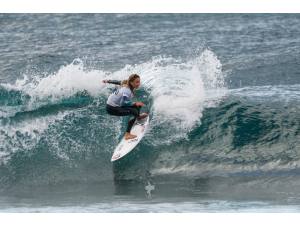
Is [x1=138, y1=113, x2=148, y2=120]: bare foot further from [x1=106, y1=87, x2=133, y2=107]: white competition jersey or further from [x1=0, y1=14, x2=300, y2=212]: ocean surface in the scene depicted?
[x1=0, y1=14, x2=300, y2=212]: ocean surface

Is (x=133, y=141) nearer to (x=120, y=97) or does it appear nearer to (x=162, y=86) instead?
(x=120, y=97)

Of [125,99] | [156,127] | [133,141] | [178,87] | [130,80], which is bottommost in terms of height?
[133,141]

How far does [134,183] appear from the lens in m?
9.51

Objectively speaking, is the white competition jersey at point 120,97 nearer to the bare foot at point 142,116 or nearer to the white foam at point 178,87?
the bare foot at point 142,116

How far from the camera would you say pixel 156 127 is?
10.5m

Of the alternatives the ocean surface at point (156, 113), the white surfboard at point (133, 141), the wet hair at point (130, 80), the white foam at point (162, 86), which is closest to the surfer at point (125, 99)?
the wet hair at point (130, 80)

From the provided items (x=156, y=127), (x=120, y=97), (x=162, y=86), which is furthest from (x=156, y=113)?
(x=120, y=97)

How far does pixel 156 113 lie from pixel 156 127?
285 mm

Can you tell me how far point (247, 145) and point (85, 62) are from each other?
3.04m

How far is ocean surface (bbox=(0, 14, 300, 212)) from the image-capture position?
30.1ft

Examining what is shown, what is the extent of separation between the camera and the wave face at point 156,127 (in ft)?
32.5

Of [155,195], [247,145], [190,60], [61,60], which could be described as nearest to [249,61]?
[190,60]

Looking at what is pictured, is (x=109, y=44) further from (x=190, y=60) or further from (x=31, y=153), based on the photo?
(x=31, y=153)

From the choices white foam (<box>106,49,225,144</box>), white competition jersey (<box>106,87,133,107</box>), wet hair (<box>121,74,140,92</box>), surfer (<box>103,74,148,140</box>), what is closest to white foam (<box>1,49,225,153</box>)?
white foam (<box>106,49,225,144</box>)
